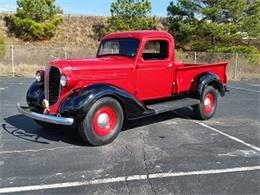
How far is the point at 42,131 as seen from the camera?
7.70m

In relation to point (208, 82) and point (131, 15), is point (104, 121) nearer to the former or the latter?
point (208, 82)

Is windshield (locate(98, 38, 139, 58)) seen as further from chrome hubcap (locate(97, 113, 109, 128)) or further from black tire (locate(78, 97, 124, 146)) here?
chrome hubcap (locate(97, 113, 109, 128))

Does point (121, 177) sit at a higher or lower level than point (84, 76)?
lower

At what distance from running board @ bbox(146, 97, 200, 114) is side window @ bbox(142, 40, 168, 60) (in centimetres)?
102

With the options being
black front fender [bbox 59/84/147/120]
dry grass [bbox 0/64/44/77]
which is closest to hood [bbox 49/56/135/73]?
black front fender [bbox 59/84/147/120]

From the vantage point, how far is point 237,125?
8.67 metres

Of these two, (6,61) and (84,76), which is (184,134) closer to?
(84,76)

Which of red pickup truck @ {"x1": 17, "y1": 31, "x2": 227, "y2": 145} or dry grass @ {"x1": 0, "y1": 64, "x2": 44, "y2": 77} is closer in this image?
red pickup truck @ {"x1": 17, "y1": 31, "x2": 227, "y2": 145}

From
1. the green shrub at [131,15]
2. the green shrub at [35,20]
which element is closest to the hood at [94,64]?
the green shrub at [131,15]

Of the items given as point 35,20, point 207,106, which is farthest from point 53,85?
point 35,20

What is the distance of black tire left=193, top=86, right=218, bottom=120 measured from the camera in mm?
9062

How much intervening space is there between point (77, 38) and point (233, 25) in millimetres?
17215

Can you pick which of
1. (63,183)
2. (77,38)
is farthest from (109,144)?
(77,38)

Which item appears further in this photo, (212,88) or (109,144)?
(212,88)
